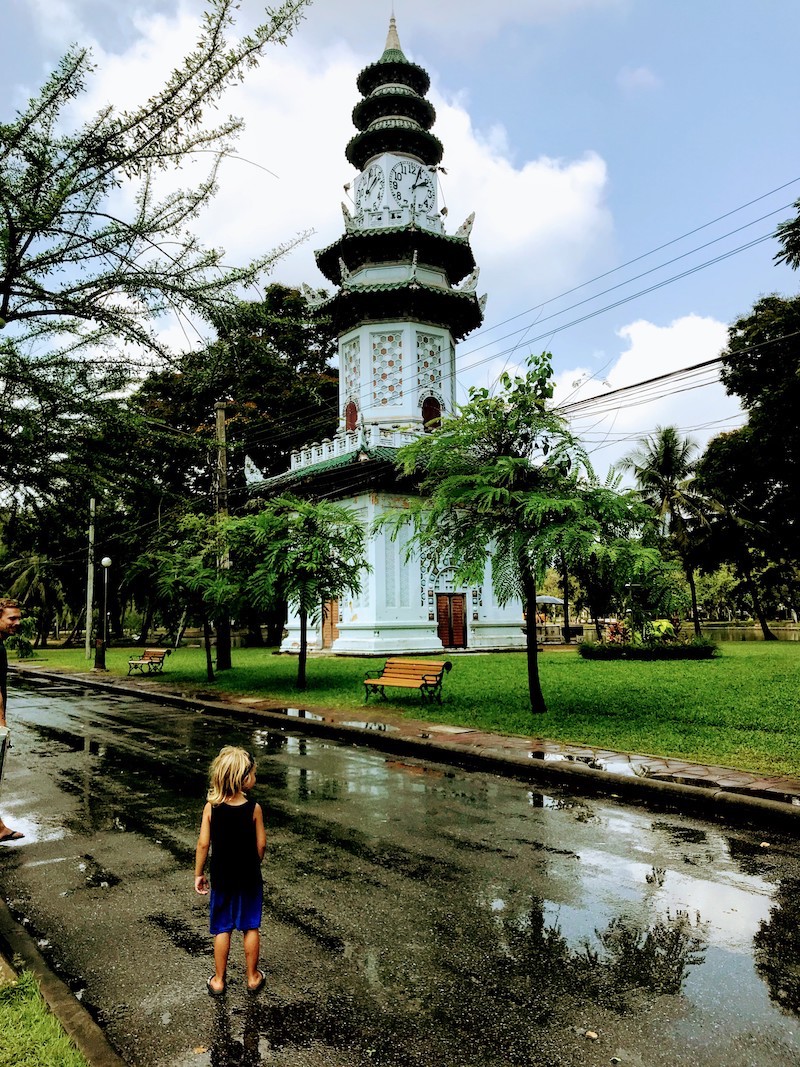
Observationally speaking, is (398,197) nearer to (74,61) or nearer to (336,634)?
(336,634)

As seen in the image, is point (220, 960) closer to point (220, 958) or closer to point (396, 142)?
point (220, 958)

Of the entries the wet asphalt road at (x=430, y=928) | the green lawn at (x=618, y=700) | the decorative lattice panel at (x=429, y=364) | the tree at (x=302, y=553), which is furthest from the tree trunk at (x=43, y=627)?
the wet asphalt road at (x=430, y=928)

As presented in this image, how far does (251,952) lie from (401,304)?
26193 millimetres

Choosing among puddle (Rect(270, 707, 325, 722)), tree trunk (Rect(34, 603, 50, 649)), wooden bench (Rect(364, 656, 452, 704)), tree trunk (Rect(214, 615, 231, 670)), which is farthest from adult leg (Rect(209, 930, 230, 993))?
tree trunk (Rect(34, 603, 50, 649))

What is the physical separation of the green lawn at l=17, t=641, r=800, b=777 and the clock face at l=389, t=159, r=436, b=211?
1789 centimetres

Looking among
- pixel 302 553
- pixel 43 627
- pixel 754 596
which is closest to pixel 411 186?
pixel 302 553

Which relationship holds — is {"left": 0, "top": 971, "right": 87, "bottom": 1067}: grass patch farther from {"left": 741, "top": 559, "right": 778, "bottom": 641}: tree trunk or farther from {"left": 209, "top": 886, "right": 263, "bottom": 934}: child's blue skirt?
{"left": 741, "top": 559, "right": 778, "bottom": 641}: tree trunk

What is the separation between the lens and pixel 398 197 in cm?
2819

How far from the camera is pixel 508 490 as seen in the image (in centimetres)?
1173

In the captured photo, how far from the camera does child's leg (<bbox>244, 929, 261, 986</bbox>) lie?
3.73 metres

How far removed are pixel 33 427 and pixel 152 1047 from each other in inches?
148

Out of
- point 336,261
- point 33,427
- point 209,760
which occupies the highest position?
point 336,261

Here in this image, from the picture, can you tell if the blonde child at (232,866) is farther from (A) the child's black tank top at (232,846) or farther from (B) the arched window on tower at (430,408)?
(B) the arched window on tower at (430,408)

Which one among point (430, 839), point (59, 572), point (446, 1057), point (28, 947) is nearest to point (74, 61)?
point (28, 947)
